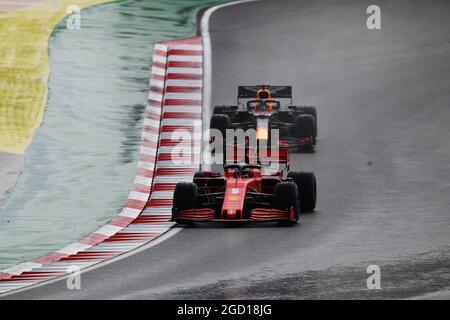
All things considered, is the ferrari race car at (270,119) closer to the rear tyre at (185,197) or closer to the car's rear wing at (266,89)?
the car's rear wing at (266,89)

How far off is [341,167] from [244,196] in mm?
4626

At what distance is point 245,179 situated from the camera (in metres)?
20.0

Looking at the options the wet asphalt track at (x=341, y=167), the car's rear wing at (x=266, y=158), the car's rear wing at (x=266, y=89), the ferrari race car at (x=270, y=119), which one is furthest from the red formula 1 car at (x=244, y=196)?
the car's rear wing at (x=266, y=89)

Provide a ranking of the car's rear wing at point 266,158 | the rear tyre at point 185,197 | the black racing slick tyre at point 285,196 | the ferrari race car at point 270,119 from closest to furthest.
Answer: the black racing slick tyre at point 285,196 → the rear tyre at point 185,197 → the car's rear wing at point 266,158 → the ferrari race car at point 270,119

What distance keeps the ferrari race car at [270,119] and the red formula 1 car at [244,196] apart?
13.6 ft

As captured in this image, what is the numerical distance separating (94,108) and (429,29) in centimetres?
1031

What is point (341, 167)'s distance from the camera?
23.8 m

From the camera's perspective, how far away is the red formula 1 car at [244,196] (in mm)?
19344

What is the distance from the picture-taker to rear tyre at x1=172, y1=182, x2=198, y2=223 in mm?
19578

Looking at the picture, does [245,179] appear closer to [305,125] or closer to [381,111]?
[305,125]

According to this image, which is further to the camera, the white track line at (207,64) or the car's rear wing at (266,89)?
the white track line at (207,64)

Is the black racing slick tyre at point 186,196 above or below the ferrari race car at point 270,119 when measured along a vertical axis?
below

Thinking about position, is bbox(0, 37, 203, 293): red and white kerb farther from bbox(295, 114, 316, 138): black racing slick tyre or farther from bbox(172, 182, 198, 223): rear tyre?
bbox(295, 114, 316, 138): black racing slick tyre

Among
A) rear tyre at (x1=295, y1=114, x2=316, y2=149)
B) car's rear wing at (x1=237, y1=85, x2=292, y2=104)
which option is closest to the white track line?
car's rear wing at (x1=237, y1=85, x2=292, y2=104)
